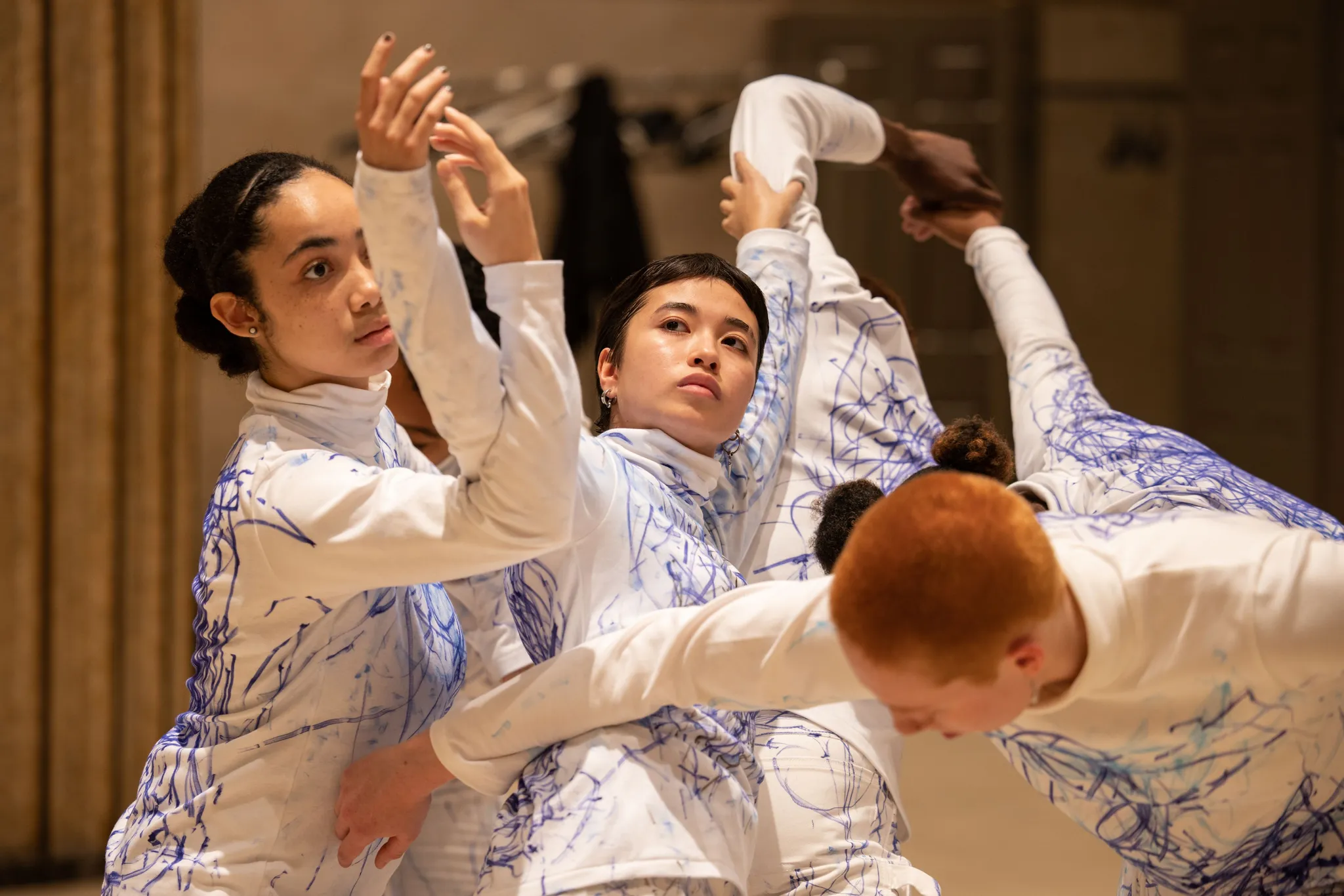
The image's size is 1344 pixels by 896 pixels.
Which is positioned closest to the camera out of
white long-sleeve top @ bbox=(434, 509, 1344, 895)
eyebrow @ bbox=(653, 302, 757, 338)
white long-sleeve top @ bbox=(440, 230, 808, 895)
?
white long-sleeve top @ bbox=(434, 509, 1344, 895)

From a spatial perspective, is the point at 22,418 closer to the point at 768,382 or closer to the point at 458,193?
the point at 768,382

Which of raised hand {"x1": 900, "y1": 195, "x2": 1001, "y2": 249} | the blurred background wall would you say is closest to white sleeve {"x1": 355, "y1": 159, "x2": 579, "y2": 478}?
raised hand {"x1": 900, "y1": 195, "x2": 1001, "y2": 249}

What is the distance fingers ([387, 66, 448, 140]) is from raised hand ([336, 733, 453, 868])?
61cm

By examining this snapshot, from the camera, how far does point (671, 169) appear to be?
5.36 metres

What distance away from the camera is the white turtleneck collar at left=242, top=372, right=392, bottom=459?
4.73 ft

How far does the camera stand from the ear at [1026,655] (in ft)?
3.61

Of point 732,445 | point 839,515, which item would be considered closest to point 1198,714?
point 839,515

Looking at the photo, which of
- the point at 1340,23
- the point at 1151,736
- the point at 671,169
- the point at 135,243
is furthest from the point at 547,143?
the point at 1151,736

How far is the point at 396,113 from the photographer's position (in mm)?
1164

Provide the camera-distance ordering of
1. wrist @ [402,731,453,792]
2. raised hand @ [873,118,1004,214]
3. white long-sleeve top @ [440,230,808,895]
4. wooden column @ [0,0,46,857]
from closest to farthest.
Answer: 1. white long-sleeve top @ [440,230,808,895]
2. wrist @ [402,731,453,792]
3. raised hand @ [873,118,1004,214]
4. wooden column @ [0,0,46,857]

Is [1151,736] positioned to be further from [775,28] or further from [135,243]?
[775,28]

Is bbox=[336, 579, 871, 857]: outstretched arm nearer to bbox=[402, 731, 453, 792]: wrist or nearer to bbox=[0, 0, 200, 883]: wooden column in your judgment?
bbox=[402, 731, 453, 792]: wrist

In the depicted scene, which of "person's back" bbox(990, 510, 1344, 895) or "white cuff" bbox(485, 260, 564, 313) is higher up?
"white cuff" bbox(485, 260, 564, 313)

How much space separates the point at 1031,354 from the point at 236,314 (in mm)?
1122
